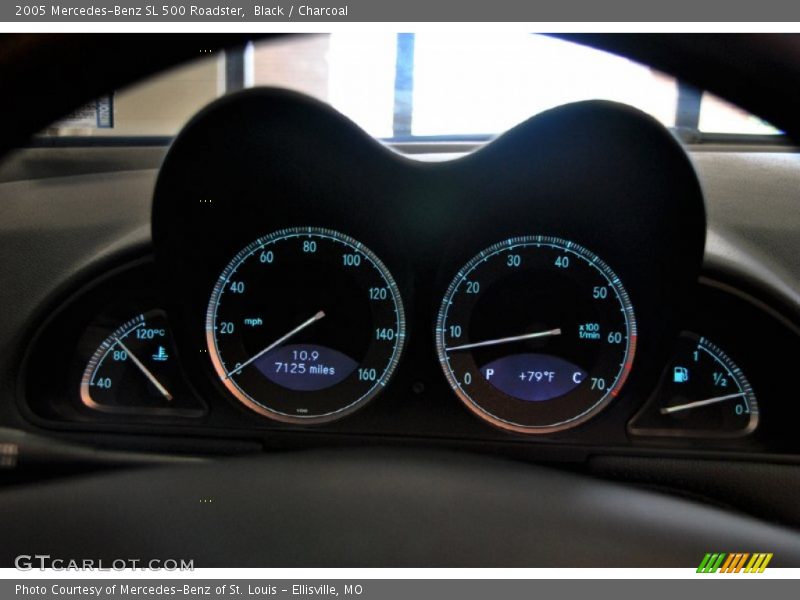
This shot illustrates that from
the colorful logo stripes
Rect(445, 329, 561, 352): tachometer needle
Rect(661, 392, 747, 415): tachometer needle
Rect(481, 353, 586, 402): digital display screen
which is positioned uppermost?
Rect(445, 329, 561, 352): tachometer needle

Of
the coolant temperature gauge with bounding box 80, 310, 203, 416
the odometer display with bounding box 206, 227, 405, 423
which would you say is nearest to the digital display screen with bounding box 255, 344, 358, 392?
the odometer display with bounding box 206, 227, 405, 423

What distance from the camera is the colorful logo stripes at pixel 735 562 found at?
1.22 meters

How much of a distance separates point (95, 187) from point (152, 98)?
29 cm

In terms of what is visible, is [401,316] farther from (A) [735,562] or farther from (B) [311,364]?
(A) [735,562]

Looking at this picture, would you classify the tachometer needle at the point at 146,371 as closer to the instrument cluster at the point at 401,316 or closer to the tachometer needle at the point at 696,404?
the instrument cluster at the point at 401,316

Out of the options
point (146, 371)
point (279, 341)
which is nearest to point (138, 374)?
point (146, 371)

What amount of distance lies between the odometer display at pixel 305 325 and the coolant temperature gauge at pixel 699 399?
65 cm

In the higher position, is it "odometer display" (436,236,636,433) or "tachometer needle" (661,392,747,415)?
"odometer display" (436,236,636,433)

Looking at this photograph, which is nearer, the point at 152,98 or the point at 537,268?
the point at 537,268

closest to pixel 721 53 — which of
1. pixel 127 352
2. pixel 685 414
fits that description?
pixel 685 414

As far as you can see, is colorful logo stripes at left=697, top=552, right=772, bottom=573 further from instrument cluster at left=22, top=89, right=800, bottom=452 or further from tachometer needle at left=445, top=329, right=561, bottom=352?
tachometer needle at left=445, top=329, right=561, bottom=352

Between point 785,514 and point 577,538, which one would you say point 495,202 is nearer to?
point 577,538

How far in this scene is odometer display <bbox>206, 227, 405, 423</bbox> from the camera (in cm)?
189

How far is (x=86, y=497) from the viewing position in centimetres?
135
